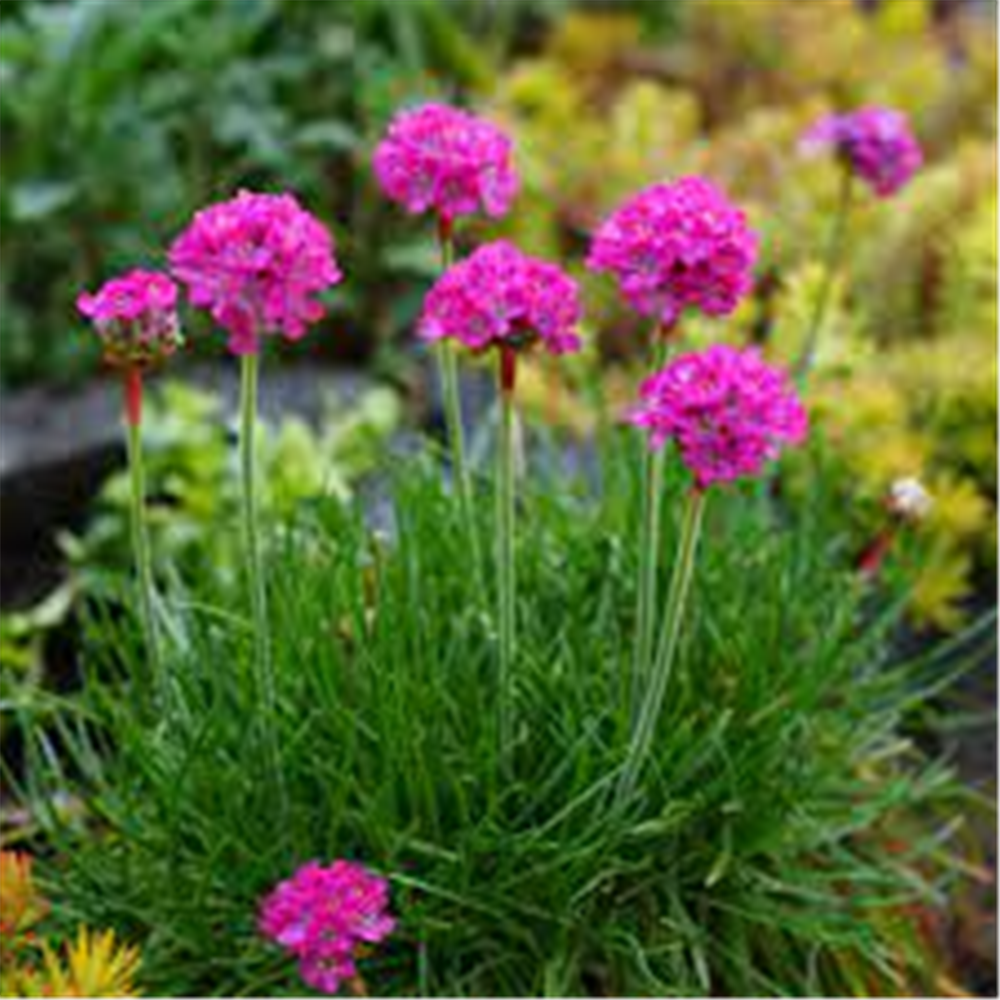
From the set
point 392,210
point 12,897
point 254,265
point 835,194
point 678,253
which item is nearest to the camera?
point 254,265

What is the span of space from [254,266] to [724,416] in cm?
36

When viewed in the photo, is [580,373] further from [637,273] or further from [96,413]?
[637,273]

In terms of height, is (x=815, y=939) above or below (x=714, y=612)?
below

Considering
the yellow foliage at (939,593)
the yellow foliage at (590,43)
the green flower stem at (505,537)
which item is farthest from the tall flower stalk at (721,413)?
the yellow foliage at (590,43)

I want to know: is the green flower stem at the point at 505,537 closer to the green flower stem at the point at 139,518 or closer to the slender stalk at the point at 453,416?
the slender stalk at the point at 453,416

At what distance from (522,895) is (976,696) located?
0.90 meters

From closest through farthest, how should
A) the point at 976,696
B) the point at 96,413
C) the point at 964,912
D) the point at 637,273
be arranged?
the point at 637,273 < the point at 964,912 < the point at 976,696 < the point at 96,413

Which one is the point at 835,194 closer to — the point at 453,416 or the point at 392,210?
the point at 392,210

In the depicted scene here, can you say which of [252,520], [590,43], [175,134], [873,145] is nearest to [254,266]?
[252,520]

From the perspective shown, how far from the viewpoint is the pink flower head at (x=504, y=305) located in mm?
1511

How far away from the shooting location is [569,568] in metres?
2.12

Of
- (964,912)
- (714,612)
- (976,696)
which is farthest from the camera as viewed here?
(976,696)

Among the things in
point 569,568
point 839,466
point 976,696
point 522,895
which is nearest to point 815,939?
point 522,895

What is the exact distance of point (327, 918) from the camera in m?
1.62
